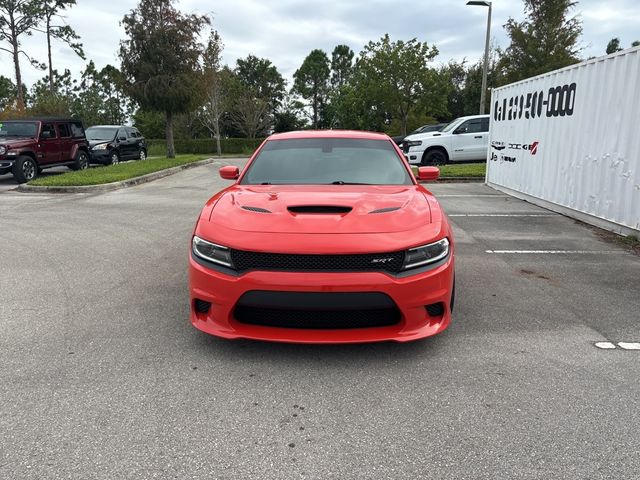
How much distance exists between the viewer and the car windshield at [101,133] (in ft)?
64.7

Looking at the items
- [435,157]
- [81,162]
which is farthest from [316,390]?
[81,162]

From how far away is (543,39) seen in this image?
2658cm

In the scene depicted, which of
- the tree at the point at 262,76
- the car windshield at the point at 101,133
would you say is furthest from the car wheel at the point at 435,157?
the tree at the point at 262,76

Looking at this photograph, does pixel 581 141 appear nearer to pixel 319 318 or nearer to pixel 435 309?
pixel 435 309

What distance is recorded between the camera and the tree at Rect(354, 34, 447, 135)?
98.7 ft

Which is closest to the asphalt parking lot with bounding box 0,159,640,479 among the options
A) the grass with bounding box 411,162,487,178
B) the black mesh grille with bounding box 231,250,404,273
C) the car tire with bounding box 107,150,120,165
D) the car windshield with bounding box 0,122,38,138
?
the black mesh grille with bounding box 231,250,404,273

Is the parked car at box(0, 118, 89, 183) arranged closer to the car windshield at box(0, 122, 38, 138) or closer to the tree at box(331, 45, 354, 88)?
the car windshield at box(0, 122, 38, 138)

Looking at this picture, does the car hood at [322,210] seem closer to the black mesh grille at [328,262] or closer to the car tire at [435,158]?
the black mesh grille at [328,262]

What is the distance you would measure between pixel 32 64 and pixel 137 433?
43.4 metres

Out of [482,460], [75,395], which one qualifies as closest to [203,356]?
[75,395]

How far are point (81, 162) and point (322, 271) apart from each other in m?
16.7

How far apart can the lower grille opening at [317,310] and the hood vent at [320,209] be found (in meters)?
0.69

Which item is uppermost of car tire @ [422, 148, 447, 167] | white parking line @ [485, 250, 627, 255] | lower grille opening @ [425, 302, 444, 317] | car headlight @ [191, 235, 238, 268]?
car tire @ [422, 148, 447, 167]

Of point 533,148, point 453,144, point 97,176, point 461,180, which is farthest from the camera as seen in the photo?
point 453,144
